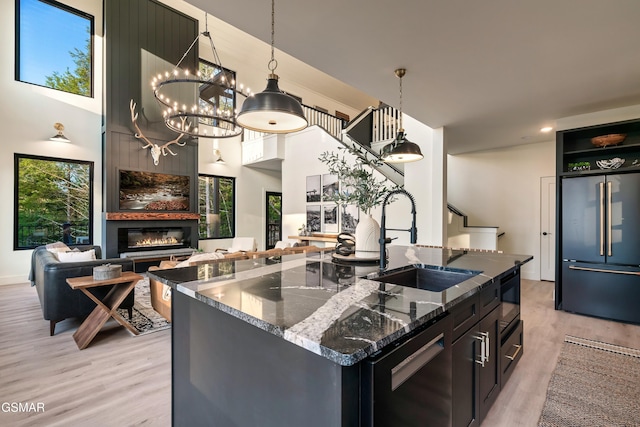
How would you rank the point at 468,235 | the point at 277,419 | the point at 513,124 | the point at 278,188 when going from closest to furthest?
1. the point at 277,419
2. the point at 513,124
3. the point at 468,235
4. the point at 278,188

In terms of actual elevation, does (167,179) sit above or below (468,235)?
above

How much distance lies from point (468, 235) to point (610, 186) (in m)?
2.52

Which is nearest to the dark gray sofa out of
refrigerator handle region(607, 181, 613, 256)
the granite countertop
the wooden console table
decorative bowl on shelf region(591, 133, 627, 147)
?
the granite countertop

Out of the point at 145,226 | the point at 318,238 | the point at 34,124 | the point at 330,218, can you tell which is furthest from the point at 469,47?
the point at 34,124

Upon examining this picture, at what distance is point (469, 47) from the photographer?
98.5 inches

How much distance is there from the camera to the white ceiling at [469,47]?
2059 mm

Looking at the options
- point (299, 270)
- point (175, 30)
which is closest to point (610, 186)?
point (299, 270)

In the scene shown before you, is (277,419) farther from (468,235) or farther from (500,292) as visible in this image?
(468,235)

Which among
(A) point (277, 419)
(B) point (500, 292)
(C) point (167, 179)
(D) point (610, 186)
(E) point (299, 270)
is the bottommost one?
(A) point (277, 419)

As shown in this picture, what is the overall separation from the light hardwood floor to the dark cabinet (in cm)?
31

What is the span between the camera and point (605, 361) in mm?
2713

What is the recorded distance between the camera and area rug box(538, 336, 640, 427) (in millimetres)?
1964

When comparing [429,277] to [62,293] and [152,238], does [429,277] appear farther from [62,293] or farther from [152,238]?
[152,238]

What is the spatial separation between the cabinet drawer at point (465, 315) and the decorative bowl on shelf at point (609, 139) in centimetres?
385
